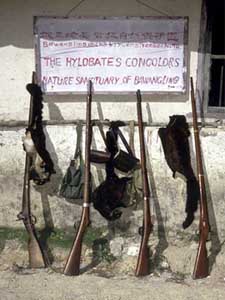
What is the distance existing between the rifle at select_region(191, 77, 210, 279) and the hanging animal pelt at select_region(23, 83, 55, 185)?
138 centimetres

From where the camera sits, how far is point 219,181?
18.2 ft

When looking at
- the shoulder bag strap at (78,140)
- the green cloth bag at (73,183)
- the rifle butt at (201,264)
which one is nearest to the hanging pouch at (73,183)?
the green cloth bag at (73,183)

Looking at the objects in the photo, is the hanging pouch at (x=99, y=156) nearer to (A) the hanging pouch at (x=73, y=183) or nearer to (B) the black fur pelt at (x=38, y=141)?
(A) the hanging pouch at (x=73, y=183)

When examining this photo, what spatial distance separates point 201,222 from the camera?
17.2 feet

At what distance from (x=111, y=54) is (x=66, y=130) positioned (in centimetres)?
83

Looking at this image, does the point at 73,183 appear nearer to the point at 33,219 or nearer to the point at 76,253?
the point at 33,219

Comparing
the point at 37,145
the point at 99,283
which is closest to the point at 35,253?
the point at 99,283

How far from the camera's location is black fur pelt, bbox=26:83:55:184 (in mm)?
5434

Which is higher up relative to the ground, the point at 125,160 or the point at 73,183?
the point at 125,160

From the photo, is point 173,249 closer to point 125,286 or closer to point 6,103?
point 125,286

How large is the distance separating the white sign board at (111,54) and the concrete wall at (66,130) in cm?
8

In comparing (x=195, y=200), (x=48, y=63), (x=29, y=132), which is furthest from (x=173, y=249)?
(x=48, y=63)

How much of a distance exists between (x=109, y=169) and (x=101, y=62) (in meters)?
1.00

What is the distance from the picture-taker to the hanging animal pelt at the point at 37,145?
17.7ft
